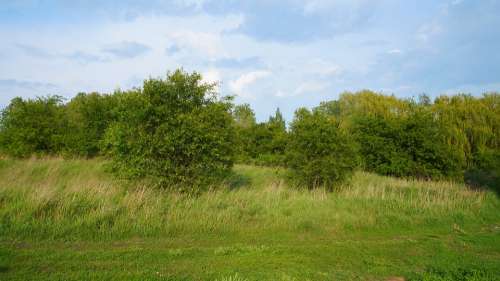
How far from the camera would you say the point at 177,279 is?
5.20 m

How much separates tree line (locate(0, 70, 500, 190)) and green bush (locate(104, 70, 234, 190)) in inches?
1.2

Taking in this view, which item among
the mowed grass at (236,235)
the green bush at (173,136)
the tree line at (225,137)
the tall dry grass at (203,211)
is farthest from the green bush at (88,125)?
the green bush at (173,136)

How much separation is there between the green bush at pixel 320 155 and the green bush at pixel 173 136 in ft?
10.6

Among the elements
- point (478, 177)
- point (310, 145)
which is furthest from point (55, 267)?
point (478, 177)

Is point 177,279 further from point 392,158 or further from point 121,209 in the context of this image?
point 392,158

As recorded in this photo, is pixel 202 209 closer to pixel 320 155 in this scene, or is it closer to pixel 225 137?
pixel 225 137

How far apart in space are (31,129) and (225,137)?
42.8 ft

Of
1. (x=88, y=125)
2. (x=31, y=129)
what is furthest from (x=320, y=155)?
(x=31, y=129)

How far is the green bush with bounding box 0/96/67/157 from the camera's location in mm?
19500

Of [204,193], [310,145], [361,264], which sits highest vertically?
[310,145]

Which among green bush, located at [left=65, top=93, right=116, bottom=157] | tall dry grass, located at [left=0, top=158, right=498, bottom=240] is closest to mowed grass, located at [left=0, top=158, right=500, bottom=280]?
tall dry grass, located at [left=0, top=158, right=498, bottom=240]

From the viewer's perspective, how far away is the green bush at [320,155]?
13.8 metres

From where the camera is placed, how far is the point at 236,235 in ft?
27.1

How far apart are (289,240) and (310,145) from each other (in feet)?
21.3
